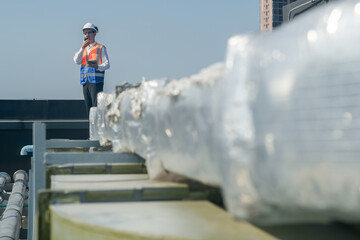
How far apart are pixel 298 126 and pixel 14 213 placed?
4682 millimetres

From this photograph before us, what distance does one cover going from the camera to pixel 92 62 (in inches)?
261

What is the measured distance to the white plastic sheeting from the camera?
3.51ft

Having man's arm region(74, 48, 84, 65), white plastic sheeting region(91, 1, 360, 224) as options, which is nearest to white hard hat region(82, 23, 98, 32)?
man's arm region(74, 48, 84, 65)

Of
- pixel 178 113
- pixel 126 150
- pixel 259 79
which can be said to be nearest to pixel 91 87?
pixel 126 150

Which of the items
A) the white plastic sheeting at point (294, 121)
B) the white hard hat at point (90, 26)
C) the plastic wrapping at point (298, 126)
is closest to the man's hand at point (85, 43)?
the white hard hat at point (90, 26)

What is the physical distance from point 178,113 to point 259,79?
0.47 metres

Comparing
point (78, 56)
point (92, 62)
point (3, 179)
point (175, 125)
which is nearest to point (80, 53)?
point (78, 56)

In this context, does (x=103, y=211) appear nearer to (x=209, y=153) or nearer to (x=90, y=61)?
(x=209, y=153)

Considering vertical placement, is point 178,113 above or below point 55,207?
above

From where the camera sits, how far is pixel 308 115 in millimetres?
1108

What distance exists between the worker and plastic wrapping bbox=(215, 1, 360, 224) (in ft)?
18.0

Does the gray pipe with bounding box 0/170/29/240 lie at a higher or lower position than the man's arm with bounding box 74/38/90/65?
lower

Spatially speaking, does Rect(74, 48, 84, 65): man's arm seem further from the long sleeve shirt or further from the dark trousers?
the dark trousers

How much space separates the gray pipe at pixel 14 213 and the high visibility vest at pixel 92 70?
Answer: 1529 mm
